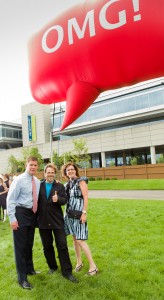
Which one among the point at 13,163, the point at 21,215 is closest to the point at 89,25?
the point at 21,215

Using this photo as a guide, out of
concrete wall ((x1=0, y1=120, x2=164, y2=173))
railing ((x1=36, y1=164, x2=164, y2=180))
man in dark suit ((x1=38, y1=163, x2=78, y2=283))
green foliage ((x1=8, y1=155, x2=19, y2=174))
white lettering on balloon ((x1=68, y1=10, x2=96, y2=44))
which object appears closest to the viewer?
white lettering on balloon ((x1=68, y1=10, x2=96, y2=44))

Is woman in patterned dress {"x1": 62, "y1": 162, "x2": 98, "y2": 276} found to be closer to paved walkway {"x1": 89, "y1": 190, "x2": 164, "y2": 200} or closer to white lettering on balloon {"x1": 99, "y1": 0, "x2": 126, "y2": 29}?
white lettering on balloon {"x1": 99, "y1": 0, "x2": 126, "y2": 29}

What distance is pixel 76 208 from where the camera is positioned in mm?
4352

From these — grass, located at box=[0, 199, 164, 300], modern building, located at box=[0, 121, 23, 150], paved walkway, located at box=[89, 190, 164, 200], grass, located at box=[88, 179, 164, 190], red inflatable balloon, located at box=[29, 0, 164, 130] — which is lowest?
paved walkway, located at box=[89, 190, 164, 200]

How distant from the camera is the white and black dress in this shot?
432 cm

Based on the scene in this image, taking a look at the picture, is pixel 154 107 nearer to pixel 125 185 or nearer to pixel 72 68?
pixel 125 185

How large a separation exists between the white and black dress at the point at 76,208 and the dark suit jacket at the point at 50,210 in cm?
16

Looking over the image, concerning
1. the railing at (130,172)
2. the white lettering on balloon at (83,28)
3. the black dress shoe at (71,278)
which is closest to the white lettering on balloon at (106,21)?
A: the white lettering on balloon at (83,28)

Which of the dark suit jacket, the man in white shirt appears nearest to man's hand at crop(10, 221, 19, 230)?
the man in white shirt

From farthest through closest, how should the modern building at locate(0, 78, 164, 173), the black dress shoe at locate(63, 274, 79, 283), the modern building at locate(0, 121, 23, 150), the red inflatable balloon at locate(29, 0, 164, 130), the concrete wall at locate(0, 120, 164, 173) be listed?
the modern building at locate(0, 121, 23, 150), the modern building at locate(0, 78, 164, 173), the concrete wall at locate(0, 120, 164, 173), the black dress shoe at locate(63, 274, 79, 283), the red inflatable balloon at locate(29, 0, 164, 130)

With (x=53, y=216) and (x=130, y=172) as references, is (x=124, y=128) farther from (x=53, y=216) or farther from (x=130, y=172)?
(x=53, y=216)

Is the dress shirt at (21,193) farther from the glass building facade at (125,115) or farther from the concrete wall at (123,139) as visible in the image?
the glass building facade at (125,115)

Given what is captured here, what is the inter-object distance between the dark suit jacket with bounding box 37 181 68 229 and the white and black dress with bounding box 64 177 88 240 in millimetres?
156

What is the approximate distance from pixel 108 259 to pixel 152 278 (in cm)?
105
